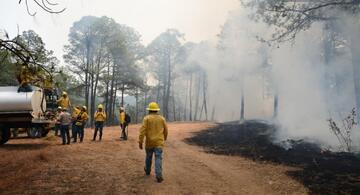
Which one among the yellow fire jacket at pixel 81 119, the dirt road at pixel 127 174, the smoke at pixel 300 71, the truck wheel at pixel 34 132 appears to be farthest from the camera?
the smoke at pixel 300 71

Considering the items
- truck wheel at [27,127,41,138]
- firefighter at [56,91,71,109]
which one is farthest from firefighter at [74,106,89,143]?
truck wheel at [27,127,41,138]

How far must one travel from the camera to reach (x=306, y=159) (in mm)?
13164

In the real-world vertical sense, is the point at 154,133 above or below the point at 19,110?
below

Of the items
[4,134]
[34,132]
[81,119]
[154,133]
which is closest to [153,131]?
[154,133]

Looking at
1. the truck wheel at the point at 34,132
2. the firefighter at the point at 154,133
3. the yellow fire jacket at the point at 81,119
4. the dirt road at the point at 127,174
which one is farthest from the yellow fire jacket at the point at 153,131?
the truck wheel at the point at 34,132

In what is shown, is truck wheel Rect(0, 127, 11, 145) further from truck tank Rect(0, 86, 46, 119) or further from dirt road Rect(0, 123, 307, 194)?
dirt road Rect(0, 123, 307, 194)

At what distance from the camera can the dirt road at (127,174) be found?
29.9 ft

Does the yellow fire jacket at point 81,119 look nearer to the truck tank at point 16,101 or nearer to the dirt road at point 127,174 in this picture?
the truck tank at point 16,101

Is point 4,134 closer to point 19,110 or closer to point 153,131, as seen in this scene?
point 19,110

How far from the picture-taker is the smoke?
22.1m

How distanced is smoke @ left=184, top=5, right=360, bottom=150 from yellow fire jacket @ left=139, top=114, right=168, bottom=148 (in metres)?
7.18

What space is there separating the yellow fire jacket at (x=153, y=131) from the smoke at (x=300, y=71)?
7181mm

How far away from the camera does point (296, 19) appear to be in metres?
14.7

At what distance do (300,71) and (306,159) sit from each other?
52.9ft
